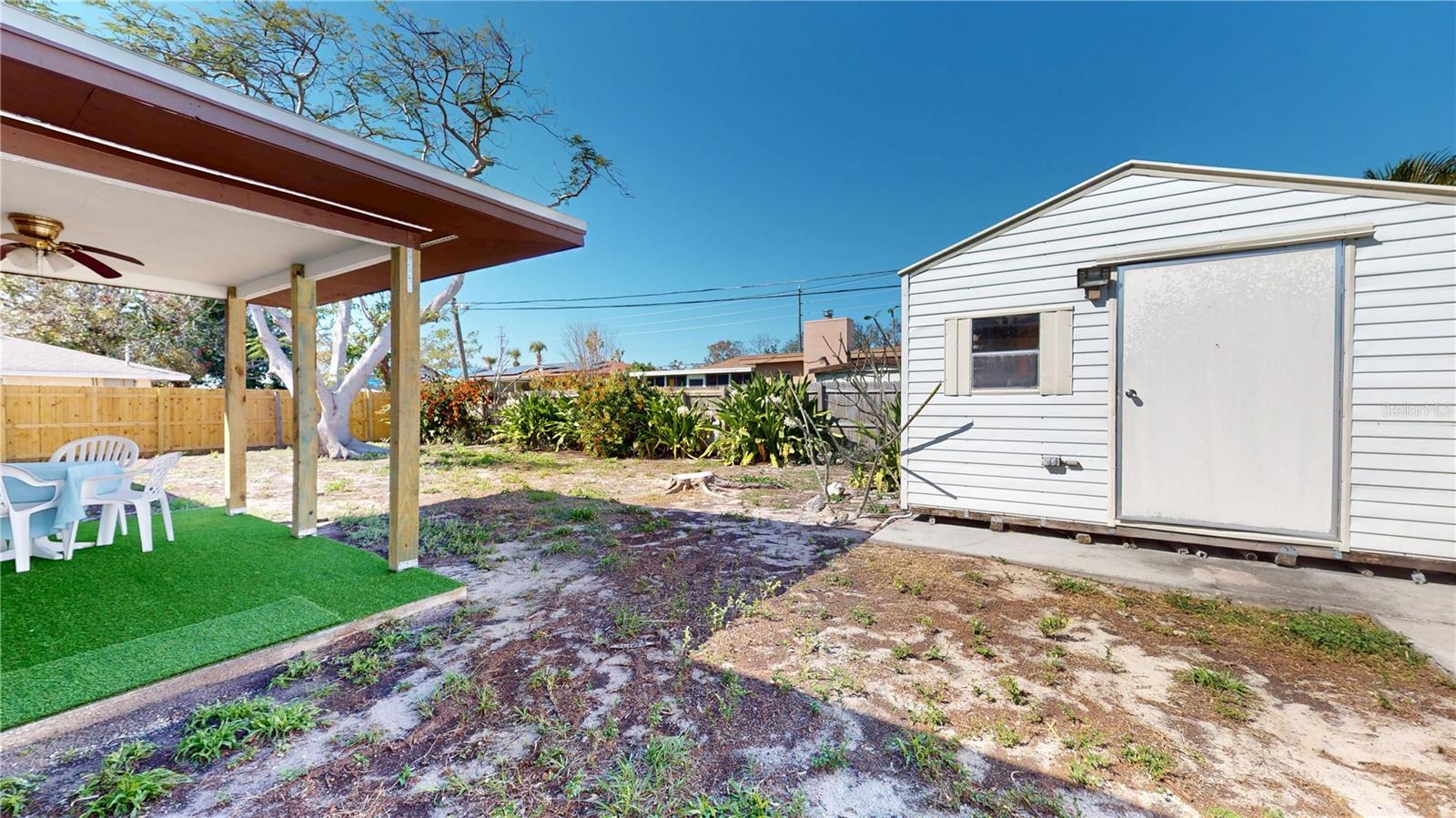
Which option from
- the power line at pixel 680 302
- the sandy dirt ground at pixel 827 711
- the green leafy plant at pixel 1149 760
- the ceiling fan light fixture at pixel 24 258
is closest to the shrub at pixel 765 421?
the sandy dirt ground at pixel 827 711

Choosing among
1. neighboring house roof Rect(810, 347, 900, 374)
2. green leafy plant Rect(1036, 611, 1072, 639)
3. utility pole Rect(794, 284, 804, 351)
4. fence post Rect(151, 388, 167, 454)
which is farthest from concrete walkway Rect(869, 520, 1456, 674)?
utility pole Rect(794, 284, 804, 351)

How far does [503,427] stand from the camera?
12.1 metres

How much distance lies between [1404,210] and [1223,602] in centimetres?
286

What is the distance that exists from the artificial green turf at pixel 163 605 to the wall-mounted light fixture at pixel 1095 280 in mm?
5320

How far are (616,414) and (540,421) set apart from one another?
2.37 m

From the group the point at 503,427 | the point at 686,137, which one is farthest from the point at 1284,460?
the point at 503,427

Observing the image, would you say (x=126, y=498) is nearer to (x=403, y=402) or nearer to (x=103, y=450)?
(x=103, y=450)

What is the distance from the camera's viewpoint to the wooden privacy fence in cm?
948

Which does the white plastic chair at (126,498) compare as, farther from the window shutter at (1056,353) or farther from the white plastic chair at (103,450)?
the window shutter at (1056,353)

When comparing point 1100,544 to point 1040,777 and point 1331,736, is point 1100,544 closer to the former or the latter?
point 1331,736

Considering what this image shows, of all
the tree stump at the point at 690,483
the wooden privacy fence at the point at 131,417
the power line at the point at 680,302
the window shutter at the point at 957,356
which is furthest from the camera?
the power line at the point at 680,302

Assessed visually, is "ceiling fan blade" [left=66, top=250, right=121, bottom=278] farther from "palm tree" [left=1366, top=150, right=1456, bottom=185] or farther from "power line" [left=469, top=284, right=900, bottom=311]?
"power line" [left=469, top=284, right=900, bottom=311]

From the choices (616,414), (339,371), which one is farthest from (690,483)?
(339,371)

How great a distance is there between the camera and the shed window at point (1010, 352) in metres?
4.38
